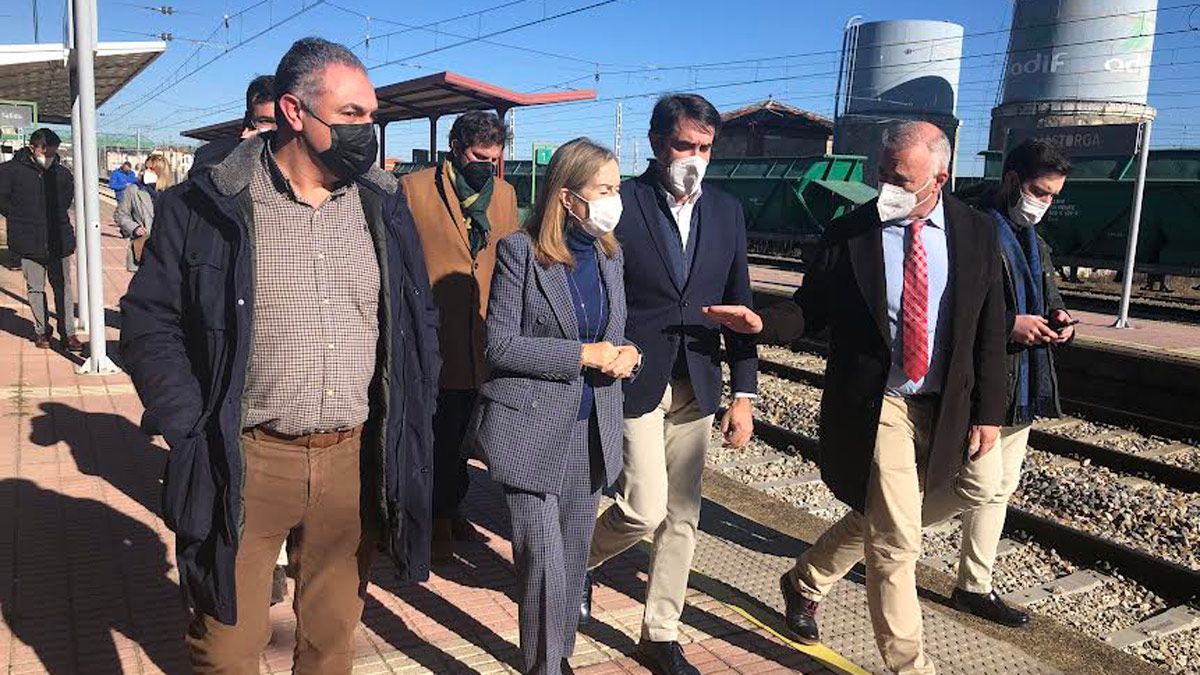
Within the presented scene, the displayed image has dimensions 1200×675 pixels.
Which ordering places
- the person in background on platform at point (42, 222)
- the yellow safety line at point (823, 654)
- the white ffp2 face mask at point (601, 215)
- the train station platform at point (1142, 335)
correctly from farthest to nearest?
1. the train station platform at point (1142, 335)
2. the person in background on platform at point (42, 222)
3. the yellow safety line at point (823, 654)
4. the white ffp2 face mask at point (601, 215)

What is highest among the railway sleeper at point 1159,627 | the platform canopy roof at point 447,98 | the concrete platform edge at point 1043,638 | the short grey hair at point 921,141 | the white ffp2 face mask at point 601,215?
the platform canopy roof at point 447,98

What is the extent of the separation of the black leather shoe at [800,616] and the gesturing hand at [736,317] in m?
1.14

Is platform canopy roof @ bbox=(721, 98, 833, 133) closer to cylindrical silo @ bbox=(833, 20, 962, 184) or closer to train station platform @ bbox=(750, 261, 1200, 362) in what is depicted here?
cylindrical silo @ bbox=(833, 20, 962, 184)

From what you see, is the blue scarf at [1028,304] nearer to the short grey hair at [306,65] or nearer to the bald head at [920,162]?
the bald head at [920,162]

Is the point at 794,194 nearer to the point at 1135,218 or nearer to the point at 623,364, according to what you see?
the point at 1135,218

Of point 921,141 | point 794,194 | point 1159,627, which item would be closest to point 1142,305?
point 794,194

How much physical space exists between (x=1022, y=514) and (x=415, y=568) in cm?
412

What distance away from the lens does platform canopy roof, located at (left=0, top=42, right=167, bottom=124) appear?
9.97 meters

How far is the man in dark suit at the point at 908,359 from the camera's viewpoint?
3.28m

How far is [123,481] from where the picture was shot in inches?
205

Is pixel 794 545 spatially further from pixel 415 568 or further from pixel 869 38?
pixel 869 38

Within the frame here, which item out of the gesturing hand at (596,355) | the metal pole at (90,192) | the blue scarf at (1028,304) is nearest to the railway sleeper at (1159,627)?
the blue scarf at (1028,304)

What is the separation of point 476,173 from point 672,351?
1.59 meters

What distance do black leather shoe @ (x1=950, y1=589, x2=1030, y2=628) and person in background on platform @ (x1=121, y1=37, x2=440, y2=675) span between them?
2649mm
